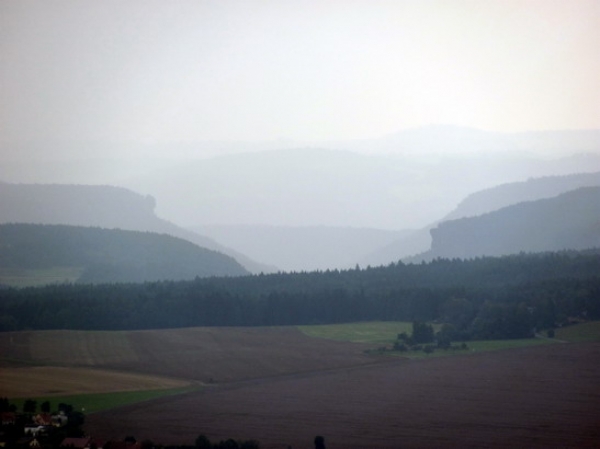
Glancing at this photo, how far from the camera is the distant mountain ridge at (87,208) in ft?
378

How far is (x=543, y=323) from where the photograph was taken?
57.5m

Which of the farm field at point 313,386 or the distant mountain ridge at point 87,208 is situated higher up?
the distant mountain ridge at point 87,208

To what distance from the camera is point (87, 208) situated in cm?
13875

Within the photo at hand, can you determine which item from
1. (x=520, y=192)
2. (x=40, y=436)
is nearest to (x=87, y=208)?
(x=520, y=192)

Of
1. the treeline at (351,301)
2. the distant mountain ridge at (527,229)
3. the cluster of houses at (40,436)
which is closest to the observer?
the cluster of houses at (40,436)

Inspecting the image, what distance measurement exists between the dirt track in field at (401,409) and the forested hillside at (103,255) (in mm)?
48969

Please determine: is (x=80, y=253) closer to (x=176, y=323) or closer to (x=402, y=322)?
(x=176, y=323)

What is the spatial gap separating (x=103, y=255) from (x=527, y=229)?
44.4m

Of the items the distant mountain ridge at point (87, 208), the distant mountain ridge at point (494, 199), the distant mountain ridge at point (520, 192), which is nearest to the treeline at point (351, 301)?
the distant mountain ridge at point (87, 208)

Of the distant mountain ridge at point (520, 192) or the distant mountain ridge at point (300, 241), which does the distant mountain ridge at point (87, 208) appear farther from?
the distant mountain ridge at point (520, 192)

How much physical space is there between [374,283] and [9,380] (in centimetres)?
3658

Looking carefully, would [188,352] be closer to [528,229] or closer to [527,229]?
[528,229]

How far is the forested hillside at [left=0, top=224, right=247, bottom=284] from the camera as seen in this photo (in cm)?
9344

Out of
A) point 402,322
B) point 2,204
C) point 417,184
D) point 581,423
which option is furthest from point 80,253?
point 417,184
